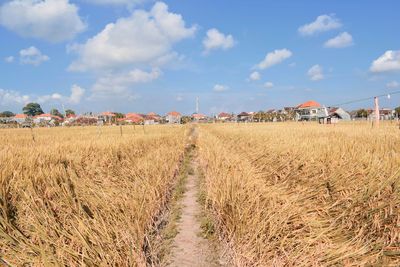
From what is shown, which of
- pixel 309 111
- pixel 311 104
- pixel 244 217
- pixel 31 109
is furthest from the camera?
pixel 31 109

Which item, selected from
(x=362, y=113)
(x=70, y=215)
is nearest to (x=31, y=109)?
(x=362, y=113)

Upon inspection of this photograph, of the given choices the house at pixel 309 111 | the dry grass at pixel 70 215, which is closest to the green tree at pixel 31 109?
the house at pixel 309 111

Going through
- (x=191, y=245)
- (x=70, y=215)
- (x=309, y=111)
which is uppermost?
(x=309, y=111)

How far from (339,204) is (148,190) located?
2.76 meters

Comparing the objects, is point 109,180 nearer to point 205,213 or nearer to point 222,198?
Result: point 205,213

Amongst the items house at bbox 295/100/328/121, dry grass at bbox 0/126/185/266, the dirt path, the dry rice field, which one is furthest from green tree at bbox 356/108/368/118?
the dirt path

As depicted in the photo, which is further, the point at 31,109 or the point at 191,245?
the point at 31,109

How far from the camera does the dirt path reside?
12.1ft

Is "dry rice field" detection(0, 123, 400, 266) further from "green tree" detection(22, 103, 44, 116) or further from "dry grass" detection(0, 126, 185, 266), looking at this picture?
"green tree" detection(22, 103, 44, 116)

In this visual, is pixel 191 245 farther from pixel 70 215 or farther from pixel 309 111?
pixel 309 111

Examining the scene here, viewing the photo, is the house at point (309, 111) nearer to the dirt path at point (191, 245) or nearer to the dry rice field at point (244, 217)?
the dry rice field at point (244, 217)

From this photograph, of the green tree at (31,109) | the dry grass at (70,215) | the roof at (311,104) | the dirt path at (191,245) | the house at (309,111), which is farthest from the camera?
the green tree at (31,109)

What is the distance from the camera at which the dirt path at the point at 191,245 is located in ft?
12.1

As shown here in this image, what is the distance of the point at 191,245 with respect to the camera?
165 inches
